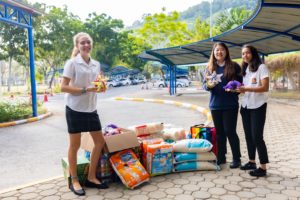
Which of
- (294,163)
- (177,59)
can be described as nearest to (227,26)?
(177,59)

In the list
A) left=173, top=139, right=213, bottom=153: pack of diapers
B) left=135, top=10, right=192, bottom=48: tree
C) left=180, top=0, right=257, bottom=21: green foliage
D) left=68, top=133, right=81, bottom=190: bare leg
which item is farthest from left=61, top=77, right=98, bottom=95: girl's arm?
left=180, top=0, right=257, bottom=21: green foliage

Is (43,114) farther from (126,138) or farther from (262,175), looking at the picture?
(262,175)

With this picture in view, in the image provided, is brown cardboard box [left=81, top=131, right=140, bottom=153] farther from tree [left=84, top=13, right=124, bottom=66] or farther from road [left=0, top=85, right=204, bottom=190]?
tree [left=84, top=13, right=124, bottom=66]

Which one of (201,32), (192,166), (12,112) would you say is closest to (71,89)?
(192,166)

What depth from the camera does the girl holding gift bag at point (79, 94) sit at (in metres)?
3.25

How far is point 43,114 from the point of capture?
10.9m

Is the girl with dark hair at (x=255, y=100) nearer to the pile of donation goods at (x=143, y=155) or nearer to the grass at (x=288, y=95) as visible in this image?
the pile of donation goods at (x=143, y=155)

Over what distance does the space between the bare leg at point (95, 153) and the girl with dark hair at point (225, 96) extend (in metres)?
1.61

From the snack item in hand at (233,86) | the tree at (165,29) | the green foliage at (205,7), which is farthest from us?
the green foliage at (205,7)

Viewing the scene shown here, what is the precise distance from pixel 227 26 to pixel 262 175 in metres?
26.8

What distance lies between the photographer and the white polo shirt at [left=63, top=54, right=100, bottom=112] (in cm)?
326

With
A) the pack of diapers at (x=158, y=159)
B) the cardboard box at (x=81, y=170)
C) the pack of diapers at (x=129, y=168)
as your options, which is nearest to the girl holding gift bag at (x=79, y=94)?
the cardboard box at (x=81, y=170)

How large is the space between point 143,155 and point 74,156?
3.17 ft

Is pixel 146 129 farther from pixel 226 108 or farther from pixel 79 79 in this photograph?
pixel 79 79
